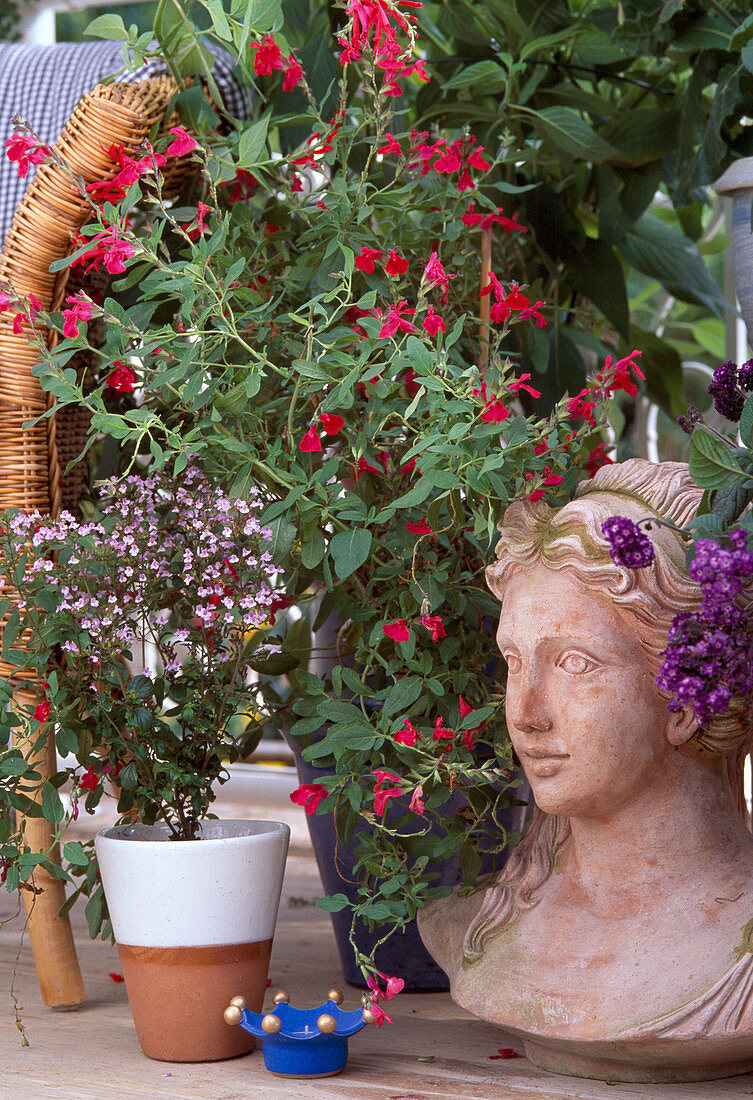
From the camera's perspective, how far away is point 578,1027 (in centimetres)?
96

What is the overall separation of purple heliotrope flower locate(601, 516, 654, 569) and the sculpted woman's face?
0.10 m

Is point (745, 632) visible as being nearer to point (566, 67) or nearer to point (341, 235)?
point (341, 235)

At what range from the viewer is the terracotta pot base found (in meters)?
1.06

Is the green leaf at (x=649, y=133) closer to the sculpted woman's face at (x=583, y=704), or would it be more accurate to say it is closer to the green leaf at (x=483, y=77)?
the green leaf at (x=483, y=77)

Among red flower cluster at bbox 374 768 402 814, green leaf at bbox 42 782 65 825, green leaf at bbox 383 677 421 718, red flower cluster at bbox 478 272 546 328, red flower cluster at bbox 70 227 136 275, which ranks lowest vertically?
green leaf at bbox 42 782 65 825

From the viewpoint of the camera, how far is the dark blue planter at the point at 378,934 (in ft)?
4.35

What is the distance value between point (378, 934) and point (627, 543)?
2.11 feet

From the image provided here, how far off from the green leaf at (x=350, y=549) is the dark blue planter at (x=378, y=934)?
1.18ft

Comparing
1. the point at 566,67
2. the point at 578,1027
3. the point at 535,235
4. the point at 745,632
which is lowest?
the point at 578,1027

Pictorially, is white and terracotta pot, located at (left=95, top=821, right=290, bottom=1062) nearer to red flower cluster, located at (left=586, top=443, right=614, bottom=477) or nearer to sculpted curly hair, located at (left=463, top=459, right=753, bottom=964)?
sculpted curly hair, located at (left=463, top=459, right=753, bottom=964)

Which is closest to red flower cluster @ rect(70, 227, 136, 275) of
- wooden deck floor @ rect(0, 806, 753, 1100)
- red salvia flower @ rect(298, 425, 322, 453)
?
red salvia flower @ rect(298, 425, 322, 453)

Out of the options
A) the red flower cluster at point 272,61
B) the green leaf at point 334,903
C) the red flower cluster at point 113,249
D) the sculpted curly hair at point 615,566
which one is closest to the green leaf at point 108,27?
the red flower cluster at point 272,61

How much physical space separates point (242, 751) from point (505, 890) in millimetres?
298

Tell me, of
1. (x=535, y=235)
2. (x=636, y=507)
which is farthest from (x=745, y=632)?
(x=535, y=235)
